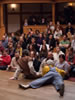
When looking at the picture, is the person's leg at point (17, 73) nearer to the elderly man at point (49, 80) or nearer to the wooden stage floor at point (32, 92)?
the wooden stage floor at point (32, 92)

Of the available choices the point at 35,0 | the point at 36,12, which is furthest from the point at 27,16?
the point at 35,0

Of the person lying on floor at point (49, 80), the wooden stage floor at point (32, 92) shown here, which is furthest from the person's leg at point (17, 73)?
the person lying on floor at point (49, 80)

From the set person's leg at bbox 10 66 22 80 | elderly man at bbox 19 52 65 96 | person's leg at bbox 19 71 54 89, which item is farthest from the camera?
person's leg at bbox 10 66 22 80

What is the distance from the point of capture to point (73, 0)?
14375 mm

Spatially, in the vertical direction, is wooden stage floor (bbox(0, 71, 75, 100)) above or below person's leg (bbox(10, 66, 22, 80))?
below

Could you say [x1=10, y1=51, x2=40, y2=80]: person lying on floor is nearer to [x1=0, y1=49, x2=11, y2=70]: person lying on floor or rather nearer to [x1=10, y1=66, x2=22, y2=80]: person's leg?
[x1=10, y1=66, x2=22, y2=80]: person's leg

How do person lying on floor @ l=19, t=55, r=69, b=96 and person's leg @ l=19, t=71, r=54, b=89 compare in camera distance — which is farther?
person's leg @ l=19, t=71, r=54, b=89

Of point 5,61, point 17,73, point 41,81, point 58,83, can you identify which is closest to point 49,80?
point 41,81

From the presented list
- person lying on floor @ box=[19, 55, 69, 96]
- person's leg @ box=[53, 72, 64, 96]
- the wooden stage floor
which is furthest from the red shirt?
person's leg @ box=[53, 72, 64, 96]

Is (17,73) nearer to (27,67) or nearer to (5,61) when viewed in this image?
(27,67)

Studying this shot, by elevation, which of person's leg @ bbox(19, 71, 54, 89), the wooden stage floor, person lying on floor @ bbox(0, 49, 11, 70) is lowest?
the wooden stage floor

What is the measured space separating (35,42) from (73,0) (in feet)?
15.9

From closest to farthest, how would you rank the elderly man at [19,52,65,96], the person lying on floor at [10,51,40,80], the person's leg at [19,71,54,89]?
the elderly man at [19,52,65,96] → the person's leg at [19,71,54,89] → the person lying on floor at [10,51,40,80]

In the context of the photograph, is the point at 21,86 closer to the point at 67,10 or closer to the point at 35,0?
the point at 35,0
